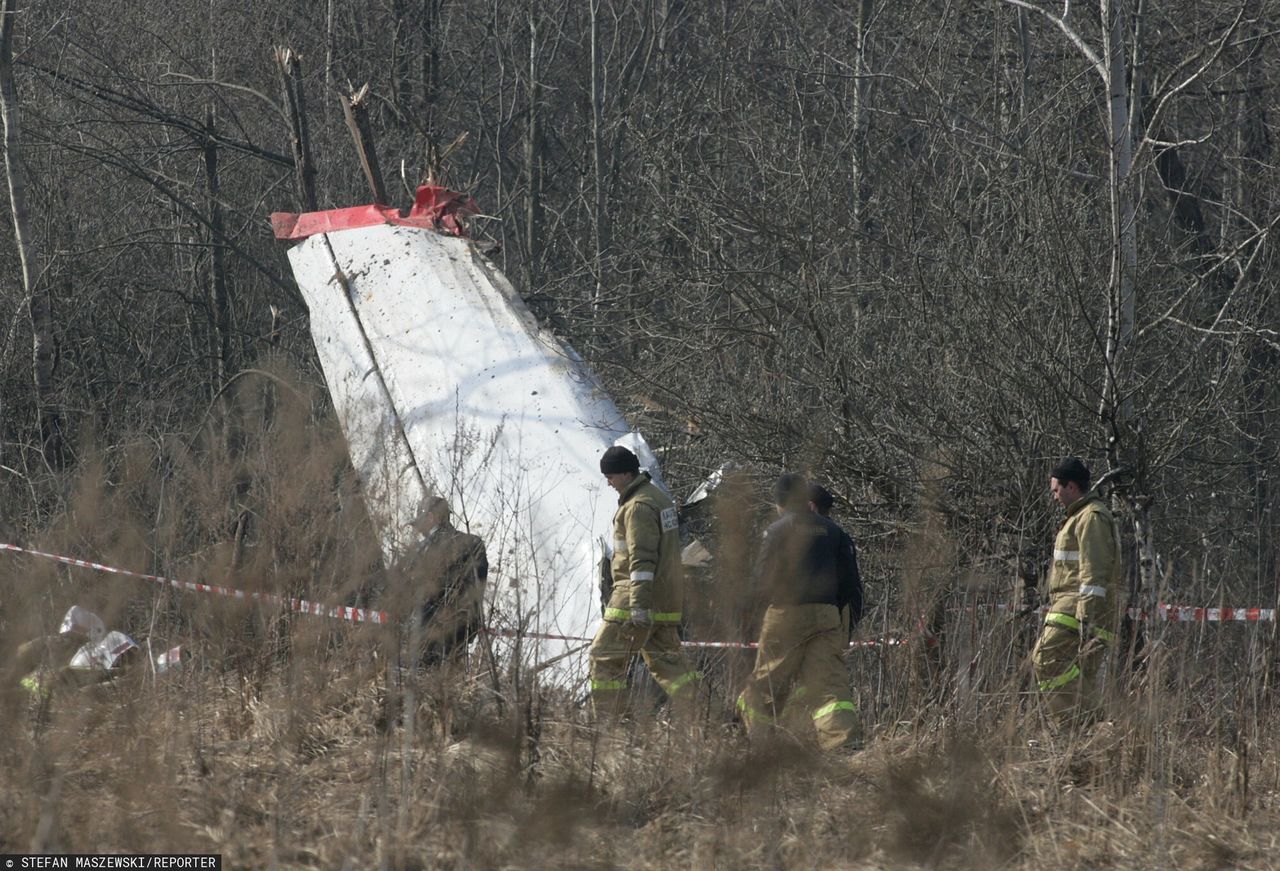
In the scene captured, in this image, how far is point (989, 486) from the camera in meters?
8.03

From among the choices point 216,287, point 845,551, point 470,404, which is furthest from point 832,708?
point 216,287

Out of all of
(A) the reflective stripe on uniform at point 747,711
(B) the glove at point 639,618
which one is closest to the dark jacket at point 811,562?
(A) the reflective stripe on uniform at point 747,711

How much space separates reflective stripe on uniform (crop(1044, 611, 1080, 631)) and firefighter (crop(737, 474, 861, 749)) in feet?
2.94

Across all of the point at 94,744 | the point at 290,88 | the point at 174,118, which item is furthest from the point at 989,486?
the point at 174,118

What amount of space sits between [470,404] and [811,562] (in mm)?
2762

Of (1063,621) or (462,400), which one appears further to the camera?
(462,400)

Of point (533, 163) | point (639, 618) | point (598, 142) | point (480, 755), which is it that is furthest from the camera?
point (533, 163)

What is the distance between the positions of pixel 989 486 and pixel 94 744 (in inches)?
205

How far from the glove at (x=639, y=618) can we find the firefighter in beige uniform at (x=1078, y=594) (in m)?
1.70

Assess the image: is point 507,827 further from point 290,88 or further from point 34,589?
point 290,88

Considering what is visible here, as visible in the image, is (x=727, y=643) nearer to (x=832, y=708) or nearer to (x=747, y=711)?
(x=747, y=711)

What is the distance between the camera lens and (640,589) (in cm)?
618

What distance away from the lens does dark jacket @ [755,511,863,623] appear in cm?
579

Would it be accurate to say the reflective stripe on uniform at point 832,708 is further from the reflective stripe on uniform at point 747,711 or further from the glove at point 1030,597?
the glove at point 1030,597
